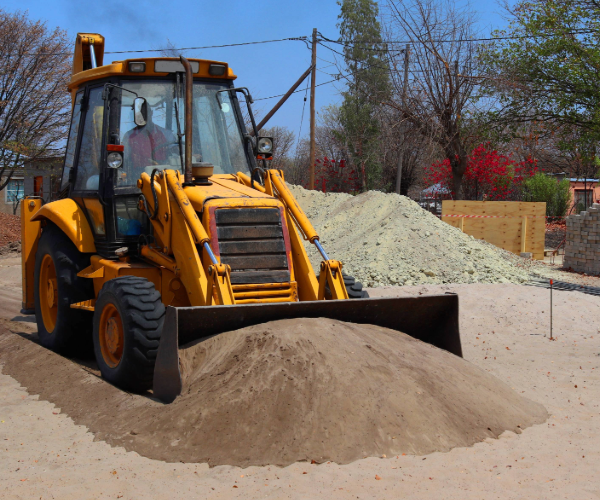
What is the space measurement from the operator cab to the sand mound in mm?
1917

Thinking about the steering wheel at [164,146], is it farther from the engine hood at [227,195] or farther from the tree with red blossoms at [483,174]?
the tree with red blossoms at [483,174]

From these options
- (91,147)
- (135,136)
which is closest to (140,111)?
(135,136)

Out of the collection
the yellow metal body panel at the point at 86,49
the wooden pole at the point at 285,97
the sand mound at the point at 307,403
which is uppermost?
the wooden pole at the point at 285,97

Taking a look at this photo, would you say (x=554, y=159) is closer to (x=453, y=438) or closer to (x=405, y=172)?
(x=405, y=172)

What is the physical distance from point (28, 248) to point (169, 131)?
289cm

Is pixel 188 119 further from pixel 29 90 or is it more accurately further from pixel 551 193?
pixel 551 193

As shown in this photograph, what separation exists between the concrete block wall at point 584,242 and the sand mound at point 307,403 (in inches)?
490

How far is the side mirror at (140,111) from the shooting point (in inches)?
265

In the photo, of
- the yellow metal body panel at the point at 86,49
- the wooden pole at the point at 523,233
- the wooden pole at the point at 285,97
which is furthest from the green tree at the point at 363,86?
the yellow metal body panel at the point at 86,49

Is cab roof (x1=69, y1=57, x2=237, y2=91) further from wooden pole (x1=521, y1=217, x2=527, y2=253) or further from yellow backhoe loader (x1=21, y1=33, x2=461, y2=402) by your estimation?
wooden pole (x1=521, y1=217, x2=527, y2=253)

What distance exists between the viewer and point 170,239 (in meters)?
6.34

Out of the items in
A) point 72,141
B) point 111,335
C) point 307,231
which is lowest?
point 111,335

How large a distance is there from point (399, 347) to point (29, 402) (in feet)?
10.9

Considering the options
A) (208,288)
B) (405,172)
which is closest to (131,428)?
(208,288)
